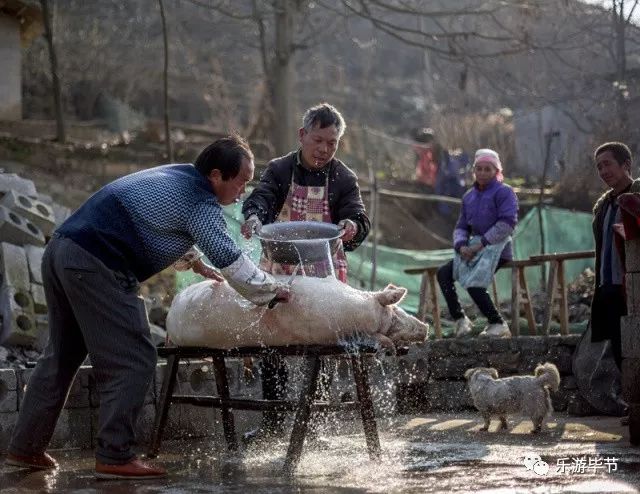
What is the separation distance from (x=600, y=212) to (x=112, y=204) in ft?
12.7

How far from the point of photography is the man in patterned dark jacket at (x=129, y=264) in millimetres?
5207

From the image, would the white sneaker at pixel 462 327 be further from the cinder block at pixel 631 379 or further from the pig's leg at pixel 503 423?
the cinder block at pixel 631 379

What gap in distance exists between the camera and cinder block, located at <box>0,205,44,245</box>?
10.8 metres

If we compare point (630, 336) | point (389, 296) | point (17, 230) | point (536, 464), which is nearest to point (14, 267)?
point (17, 230)

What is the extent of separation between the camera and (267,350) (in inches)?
Answer: 222

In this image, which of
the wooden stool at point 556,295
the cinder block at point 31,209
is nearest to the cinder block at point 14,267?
the cinder block at point 31,209

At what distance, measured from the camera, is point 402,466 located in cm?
549

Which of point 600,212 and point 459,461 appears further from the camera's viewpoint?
point 600,212

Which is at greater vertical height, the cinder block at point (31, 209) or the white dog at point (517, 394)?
the cinder block at point (31, 209)

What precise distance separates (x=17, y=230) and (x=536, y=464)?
23.5 feet

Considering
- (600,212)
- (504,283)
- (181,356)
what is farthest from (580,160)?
(181,356)

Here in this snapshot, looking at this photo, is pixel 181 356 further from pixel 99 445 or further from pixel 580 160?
pixel 580 160

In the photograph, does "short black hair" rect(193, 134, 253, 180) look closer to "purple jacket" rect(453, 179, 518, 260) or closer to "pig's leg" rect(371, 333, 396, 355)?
"pig's leg" rect(371, 333, 396, 355)

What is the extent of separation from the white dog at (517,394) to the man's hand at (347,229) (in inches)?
75.9
